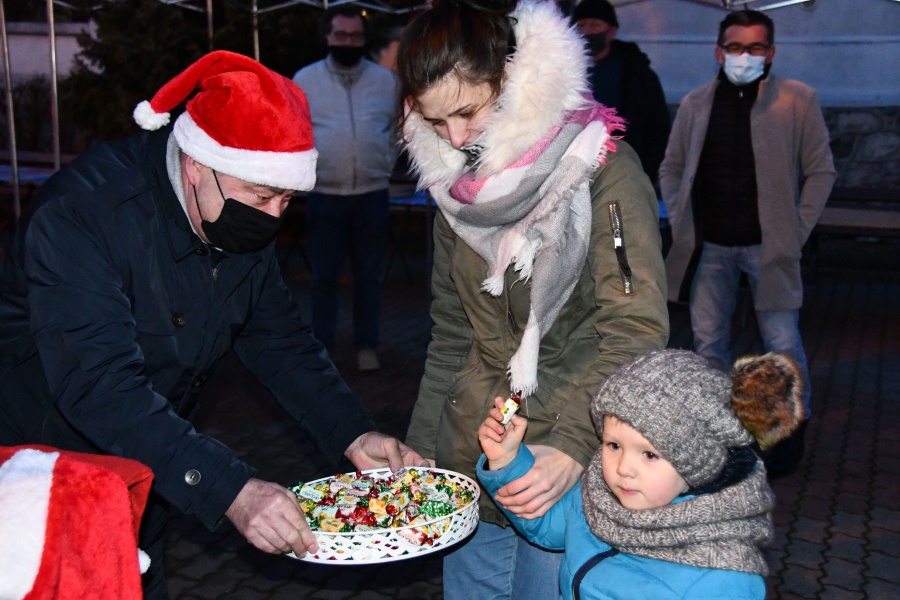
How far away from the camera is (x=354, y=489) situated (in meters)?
2.50

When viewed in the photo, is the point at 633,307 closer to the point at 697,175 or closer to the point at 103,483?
the point at 103,483

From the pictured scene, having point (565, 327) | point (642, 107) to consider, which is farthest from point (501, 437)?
point (642, 107)

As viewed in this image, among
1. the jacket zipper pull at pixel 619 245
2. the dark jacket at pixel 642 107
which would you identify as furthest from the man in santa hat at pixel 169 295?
the dark jacket at pixel 642 107

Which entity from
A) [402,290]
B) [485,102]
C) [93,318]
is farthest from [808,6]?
[93,318]

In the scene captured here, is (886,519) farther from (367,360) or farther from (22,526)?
(22,526)

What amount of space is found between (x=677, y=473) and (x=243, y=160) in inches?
46.8

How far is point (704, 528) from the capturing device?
2.14 meters

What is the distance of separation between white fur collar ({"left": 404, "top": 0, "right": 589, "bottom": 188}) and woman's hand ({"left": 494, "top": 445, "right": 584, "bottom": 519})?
66 centimetres

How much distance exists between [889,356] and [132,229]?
6983 mm

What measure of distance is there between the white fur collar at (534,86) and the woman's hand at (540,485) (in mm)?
656

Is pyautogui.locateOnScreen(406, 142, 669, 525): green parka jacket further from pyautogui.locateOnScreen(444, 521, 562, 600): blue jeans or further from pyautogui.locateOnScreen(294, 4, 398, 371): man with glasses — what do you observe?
pyautogui.locateOnScreen(294, 4, 398, 371): man with glasses

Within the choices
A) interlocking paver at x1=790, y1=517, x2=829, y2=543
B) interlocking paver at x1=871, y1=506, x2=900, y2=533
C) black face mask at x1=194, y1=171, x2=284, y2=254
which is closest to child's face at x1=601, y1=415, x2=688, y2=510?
black face mask at x1=194, y1=171, x2=284, y2=254

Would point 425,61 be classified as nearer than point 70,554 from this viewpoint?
No

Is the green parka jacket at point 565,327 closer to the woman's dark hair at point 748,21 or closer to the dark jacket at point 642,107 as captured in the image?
the woman's dark hair at point 748,21
